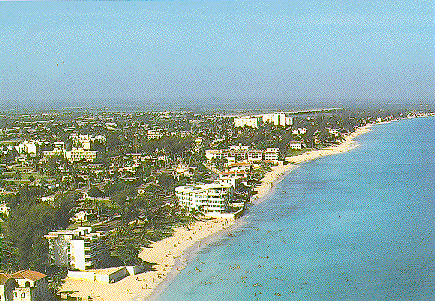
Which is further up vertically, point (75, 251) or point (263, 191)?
point (75, 251)

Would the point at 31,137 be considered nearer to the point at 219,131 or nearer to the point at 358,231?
the point at 219,131

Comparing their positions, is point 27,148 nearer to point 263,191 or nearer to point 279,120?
point 263,191

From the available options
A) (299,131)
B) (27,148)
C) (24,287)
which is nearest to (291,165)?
(27,148)

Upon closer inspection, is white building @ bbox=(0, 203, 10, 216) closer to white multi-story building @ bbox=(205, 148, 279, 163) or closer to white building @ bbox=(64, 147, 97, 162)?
white building @ bbox=(64, 147, 97, 162)

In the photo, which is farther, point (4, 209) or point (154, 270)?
point (4, 209)

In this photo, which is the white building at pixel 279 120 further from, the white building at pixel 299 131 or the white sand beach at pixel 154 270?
the white sand beach at pixel 154 270

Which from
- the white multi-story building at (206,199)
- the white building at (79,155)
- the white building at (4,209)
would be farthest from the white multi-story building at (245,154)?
the white building at (4,209)

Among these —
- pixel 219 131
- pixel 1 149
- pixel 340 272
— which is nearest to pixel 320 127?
pixel 219 131
